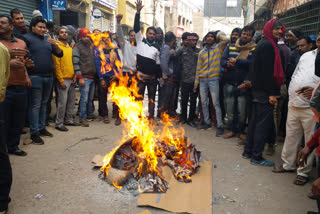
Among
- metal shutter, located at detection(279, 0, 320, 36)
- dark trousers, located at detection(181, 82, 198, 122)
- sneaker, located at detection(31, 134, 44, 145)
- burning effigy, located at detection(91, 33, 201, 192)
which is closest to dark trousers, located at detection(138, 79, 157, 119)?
dark trousers, located at detection(181, 82, 198, 122)

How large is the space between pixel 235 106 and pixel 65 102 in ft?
13.5

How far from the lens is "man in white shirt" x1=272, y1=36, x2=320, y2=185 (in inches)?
154

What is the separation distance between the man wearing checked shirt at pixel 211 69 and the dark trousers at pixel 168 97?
110 cm

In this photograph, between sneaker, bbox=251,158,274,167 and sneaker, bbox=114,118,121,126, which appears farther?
sneaker, bbox=114,118,121,126

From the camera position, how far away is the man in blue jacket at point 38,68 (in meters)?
5.29

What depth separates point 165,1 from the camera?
42.1m

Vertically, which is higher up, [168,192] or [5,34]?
[5,34]

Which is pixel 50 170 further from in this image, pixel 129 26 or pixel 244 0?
pixel 244 0

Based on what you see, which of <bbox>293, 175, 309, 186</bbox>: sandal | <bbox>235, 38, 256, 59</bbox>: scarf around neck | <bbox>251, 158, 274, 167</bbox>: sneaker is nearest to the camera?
<bbox>293, 175, 309, 186</bbox>: sandal

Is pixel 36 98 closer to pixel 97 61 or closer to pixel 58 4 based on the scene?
pixel 97 61

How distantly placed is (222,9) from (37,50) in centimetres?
4723

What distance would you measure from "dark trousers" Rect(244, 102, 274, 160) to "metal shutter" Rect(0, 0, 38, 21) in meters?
9.52

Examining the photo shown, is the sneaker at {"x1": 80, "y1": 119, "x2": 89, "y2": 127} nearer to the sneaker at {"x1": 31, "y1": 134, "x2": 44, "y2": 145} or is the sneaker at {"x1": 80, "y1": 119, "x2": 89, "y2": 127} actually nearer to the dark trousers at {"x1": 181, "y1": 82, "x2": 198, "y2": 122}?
the sneaker at {"x1": 31, "y1": 134, "x2": 44, "y2": 145}

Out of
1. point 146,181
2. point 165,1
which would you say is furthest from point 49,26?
point 165,1
